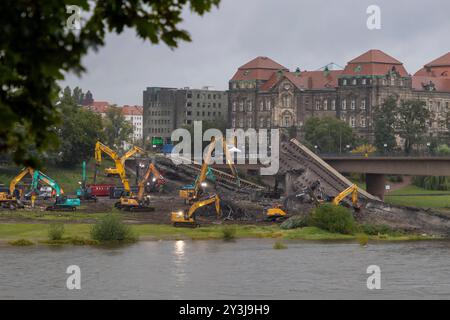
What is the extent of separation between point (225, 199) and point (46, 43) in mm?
88668

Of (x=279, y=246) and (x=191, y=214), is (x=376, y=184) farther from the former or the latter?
(x=279, y=246)

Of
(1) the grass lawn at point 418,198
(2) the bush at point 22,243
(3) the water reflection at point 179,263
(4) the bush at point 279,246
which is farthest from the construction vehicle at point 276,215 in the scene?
(2) the bush at point 22,243

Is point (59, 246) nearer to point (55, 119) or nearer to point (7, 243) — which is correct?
point (7, 243)

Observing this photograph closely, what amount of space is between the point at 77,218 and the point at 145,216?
7.02 meters

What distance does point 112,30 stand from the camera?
513 inches

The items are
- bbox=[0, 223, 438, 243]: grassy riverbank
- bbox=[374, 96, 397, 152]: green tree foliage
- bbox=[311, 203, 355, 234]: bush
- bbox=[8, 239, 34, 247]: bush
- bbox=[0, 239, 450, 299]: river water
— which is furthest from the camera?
bbox=[374, 96, 397, 152]: green tree foliage

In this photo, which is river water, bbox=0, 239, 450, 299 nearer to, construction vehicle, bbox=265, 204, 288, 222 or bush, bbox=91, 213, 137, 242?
bush, bbox=91, 213, 137, 242

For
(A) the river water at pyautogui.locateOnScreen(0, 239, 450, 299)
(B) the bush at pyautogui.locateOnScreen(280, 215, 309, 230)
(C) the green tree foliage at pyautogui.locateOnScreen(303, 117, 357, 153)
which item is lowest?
(A) the river water at pyautogui.locateOnScreen(0, 239, 450, 299)

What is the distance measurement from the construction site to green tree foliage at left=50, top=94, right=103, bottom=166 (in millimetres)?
5694

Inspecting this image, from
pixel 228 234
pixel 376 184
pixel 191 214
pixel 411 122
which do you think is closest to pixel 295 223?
pixel 228 234

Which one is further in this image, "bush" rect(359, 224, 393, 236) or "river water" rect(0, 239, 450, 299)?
"bush" rect(359, 224, 393, 236)

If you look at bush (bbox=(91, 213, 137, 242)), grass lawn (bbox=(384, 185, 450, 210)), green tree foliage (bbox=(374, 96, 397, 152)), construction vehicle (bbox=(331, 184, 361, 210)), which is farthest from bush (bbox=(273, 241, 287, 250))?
green tree foliage (bbox=(374, 96, 397, 152))

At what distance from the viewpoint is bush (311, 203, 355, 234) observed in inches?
3359
